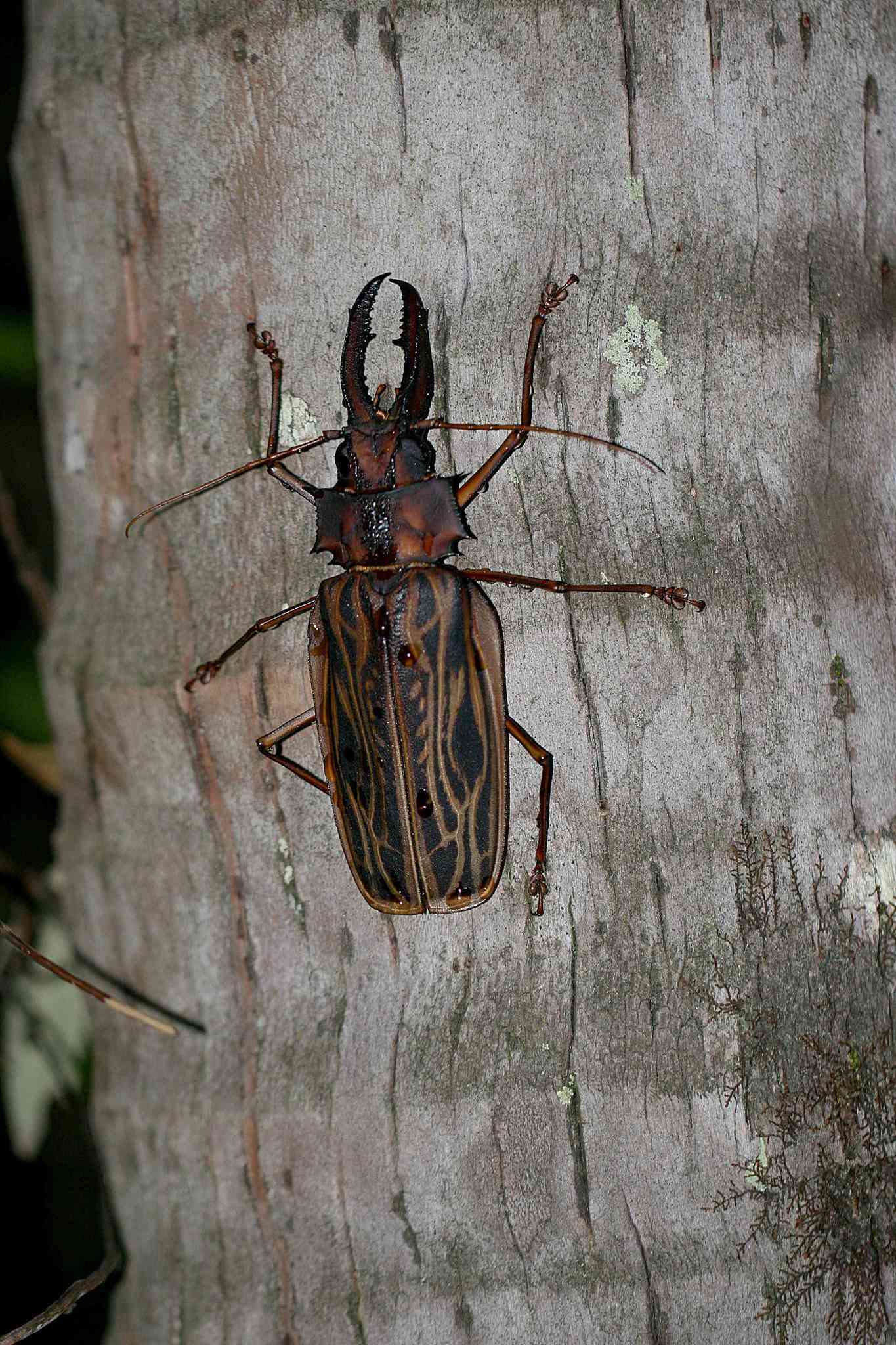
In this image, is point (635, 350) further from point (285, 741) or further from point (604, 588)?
point (285, 741)

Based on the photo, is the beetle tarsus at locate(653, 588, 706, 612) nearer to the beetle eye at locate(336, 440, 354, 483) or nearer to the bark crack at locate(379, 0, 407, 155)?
the beetle eye at locate(336, 440, 354, 483)

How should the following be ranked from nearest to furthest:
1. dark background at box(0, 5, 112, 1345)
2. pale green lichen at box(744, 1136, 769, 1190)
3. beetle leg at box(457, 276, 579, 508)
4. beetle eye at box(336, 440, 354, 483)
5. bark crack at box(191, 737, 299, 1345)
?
pale green lichen at box(744, 1136, 769, 1190), beetle leg at box(457, 276, 579, 508), bark crack at box(191, 737, 299, 1345), beetle eye at box(336, 440, 354, 483), dark background at box(0, 5, 112, 1345)

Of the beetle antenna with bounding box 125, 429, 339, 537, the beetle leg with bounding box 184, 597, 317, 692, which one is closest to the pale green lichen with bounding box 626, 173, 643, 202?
the beetle antenna with bounding box 125, 429, 339, 537

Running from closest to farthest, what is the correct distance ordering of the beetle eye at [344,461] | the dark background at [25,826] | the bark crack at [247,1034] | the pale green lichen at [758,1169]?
the pale green lichen at [758,1169], the bark crack at [247,1034], the beetle eye at [344,461], the dark background at [25,826]

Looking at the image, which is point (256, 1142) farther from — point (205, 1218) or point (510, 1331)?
point (510, 1331)

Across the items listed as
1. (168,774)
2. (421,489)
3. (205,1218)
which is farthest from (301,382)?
(205,1218)

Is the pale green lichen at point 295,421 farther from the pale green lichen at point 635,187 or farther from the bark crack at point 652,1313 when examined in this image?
the bark crack at point 652,1313

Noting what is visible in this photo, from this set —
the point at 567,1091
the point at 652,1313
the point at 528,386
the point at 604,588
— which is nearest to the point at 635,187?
the point at 528,386

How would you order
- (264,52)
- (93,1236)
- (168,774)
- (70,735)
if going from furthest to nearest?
(93,1236)
(70,735)
(168,774)
(264,52)

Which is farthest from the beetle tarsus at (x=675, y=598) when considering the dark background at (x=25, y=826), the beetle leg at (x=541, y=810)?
the dark background at (x=25, y=826)
